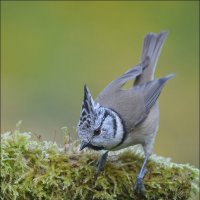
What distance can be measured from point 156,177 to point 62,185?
34.8 inches

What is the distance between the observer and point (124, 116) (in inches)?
247

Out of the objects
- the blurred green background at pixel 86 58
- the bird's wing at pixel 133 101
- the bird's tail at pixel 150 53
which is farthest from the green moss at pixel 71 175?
the blurred green background at pixel 86 58

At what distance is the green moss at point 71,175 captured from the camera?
5223 millimetres

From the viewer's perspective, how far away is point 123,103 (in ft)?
20.9

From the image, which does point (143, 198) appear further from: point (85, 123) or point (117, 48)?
point (117, 48)

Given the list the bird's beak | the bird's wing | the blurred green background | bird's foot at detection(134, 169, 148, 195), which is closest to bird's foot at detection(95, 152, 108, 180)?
the bird's beak

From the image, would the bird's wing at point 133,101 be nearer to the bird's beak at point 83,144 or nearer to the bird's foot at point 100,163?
the bird's foot at point 100,163

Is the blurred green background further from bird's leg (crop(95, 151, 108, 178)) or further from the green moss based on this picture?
the green moss

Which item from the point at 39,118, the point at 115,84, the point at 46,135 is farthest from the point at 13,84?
the point at 115,84

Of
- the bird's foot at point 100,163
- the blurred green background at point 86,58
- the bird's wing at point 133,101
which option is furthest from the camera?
the blurred green background at point 86,58

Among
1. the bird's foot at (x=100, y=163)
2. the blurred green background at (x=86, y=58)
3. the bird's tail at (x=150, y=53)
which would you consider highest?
the blurred green background at (x=86, y=58)

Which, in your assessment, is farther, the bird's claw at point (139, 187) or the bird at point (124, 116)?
the bird at point (124, 116)

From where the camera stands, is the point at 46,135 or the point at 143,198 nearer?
the point at 143,198

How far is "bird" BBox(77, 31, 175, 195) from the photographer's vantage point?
217 inches
